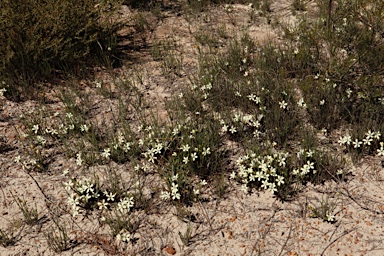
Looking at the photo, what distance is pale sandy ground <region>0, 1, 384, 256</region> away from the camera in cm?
376

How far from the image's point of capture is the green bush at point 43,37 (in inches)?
224

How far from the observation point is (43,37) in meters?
5.94

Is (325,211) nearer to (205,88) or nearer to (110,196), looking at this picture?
(110,196)

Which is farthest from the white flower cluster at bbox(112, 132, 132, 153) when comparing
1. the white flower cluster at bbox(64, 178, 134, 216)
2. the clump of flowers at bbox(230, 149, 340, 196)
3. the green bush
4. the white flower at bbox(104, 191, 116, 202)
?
the green bush

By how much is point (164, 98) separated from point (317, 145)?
2258 mm

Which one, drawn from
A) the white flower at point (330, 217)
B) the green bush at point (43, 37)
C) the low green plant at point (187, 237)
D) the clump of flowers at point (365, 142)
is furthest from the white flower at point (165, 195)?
the green bush at point (43, 37)

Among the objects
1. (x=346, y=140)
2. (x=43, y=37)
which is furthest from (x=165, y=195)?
(x=43, y=37)

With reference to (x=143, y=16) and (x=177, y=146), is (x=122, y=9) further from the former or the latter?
(x=177, y=146)

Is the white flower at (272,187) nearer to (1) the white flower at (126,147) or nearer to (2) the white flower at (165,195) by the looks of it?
(2) the white flower at (165,195)

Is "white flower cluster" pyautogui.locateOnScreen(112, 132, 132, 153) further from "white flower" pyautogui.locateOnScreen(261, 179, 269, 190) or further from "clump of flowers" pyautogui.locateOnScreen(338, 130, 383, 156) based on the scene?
"clump of flowers" pyautogui.locateOnScreen(338, 130, 383, 156)

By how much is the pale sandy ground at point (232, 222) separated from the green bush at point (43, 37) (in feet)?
5.43

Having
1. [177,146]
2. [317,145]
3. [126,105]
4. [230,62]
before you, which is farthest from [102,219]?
[230,62]

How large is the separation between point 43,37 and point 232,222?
3.98m

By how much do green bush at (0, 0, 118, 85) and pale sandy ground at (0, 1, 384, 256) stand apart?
165 cm
